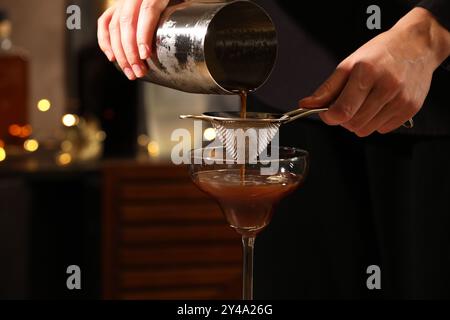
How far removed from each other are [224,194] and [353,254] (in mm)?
456

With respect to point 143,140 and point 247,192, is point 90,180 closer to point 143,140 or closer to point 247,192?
point 143,140

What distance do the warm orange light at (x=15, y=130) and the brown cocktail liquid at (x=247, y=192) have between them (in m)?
1.77

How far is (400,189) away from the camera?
1309 millimetres

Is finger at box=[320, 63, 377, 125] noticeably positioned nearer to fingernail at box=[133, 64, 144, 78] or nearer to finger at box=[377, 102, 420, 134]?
finger at box=[377, 102, 420, 134]

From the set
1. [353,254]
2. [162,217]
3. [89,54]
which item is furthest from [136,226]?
[353,254]

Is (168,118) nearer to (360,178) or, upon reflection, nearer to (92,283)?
(92,283)

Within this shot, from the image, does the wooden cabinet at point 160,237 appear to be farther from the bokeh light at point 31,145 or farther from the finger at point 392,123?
the finger at point 392,123

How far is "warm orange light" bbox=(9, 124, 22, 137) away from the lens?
265 cm

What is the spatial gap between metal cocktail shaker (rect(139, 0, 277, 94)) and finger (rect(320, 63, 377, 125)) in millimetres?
115

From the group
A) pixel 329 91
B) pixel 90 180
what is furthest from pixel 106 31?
pixel 90 180

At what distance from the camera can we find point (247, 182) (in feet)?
3.12

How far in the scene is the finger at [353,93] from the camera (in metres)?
0.98

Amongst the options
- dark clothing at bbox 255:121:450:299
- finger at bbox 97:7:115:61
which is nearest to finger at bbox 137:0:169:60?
finger at bbox 97:7:115:61

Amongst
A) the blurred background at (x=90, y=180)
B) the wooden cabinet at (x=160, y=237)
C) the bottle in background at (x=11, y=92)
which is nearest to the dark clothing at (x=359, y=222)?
the blurred background at (x=90, y=180)
